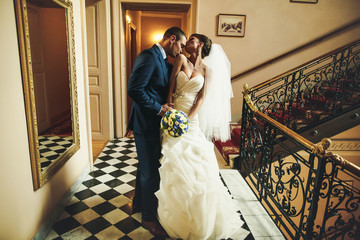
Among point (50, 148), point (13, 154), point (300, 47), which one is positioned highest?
point (300, 47)

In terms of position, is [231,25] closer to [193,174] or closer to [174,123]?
[174,123]

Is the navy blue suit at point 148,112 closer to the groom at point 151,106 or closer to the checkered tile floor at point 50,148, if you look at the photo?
the groom at point 151,106

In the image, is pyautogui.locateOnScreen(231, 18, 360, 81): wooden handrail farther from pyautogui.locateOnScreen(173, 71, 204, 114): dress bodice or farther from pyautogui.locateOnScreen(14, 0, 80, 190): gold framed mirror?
pyautogui.locateOnScreen(14, 0, 80, 190): gold framed mirror

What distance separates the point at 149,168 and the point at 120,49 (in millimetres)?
3588

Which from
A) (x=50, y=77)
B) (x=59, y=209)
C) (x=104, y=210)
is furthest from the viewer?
(x=104, y=210)

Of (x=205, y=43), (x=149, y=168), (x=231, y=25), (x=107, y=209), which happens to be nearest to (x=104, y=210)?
(x=107, y=209)

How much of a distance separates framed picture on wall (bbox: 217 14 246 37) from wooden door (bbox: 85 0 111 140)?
2.42 m

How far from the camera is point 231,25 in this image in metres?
5.30

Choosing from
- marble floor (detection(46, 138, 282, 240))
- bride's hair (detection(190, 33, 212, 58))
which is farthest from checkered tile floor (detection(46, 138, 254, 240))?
bride's hair (detection(190, 33, 212, 58))

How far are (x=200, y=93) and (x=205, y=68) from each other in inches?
13.1

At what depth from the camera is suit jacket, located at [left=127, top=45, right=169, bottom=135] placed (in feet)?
6.95

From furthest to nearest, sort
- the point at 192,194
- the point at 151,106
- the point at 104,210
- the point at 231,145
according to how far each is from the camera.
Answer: the point at 231,145
the point at 104,210
the point at 151,106
the point at 192,194

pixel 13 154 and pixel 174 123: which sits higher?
pixel 174 123

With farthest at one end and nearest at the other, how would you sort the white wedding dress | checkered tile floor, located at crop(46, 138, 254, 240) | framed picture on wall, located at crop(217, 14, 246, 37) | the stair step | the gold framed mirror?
framed picture on wall, located at crop(217, 14, 246, 37), the stair step, checkered tile floor, located at crop(46, 138, 254, 240), the white wedding dress, the gold framed mirror
